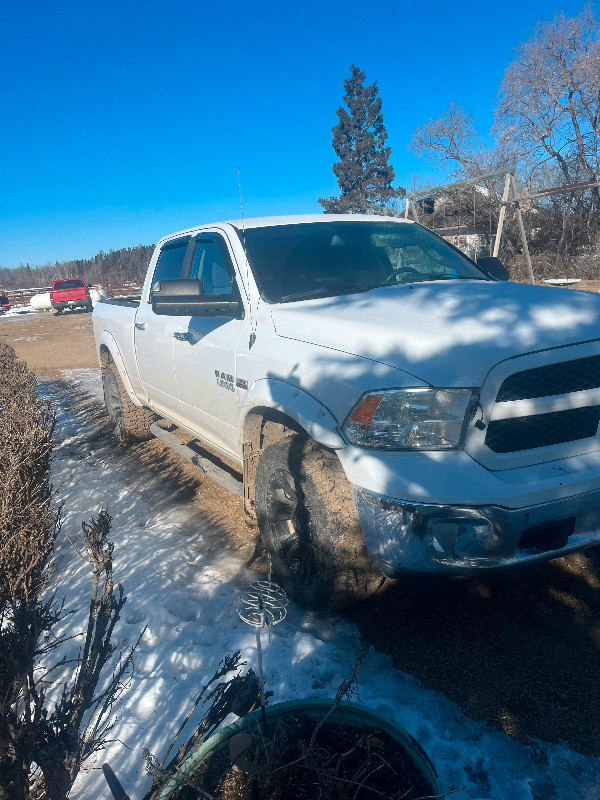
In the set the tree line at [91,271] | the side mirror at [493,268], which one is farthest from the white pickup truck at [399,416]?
the tree line at [91,271]

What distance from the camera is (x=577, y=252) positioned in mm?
15383

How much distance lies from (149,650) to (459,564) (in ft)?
4.92

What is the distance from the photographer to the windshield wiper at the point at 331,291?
3344 millimetres

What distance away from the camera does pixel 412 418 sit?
235 centimetres

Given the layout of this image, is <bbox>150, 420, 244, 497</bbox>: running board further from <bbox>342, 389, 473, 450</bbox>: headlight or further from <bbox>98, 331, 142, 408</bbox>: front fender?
<bbox>342, 389, 473, 450</bbox>: headlight

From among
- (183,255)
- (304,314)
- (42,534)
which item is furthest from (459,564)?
(183,255)

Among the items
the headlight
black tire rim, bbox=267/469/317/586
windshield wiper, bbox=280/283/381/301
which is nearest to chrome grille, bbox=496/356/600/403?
the headlight

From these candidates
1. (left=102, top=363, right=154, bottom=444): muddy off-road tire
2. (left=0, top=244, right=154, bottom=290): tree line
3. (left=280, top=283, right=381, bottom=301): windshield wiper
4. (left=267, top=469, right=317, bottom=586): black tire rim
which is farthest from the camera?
(left=0, top=244, right=154, bottom=290): tree line

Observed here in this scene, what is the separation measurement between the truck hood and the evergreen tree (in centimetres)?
2931

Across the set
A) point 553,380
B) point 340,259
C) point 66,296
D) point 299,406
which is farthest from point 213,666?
point 66,296

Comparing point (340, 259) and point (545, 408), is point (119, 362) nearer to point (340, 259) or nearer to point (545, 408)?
point (340, 259)

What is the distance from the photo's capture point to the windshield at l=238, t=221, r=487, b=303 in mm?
3520

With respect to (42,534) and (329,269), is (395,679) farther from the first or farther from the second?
(329,269)

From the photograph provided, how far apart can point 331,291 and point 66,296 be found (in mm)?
30506
